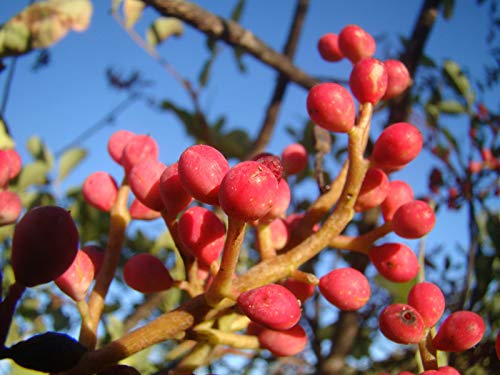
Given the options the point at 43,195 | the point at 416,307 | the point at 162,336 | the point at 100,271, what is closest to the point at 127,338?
the point at 162,336

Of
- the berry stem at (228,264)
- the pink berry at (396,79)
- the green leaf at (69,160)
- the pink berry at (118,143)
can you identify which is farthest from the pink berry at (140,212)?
the green leaf at (69,160)

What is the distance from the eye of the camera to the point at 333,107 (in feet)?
2.33

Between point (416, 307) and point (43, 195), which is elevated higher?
point (416, 307)

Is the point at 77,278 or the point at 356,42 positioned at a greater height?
the point at 356,42

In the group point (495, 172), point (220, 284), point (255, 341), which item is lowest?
point (255, 341)

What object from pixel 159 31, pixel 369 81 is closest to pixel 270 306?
pixel 369 81

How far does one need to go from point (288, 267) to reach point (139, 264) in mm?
235

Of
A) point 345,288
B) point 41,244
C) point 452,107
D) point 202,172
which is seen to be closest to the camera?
point 41,244

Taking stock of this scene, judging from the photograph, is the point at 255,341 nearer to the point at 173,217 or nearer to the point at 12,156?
the point at 173,217

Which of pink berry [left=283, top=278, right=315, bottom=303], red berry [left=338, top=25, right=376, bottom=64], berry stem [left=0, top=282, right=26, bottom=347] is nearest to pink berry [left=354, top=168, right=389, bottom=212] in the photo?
pink berry [left=283, top=278, right=315, bottom=303]

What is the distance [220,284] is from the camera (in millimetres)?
601

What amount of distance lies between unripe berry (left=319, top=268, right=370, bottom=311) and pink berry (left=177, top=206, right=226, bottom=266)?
159 mm

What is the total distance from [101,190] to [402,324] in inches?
20.6

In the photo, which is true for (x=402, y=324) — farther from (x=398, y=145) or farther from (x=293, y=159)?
(x=293, y=159)
